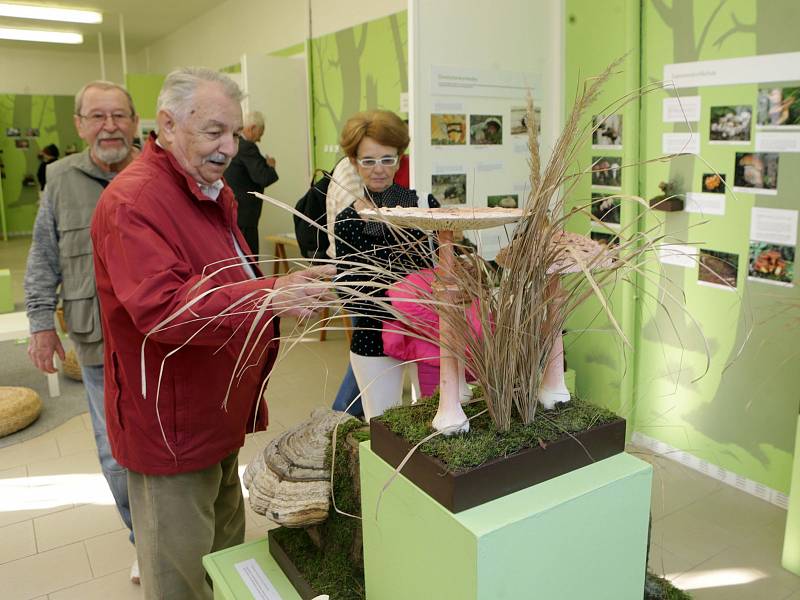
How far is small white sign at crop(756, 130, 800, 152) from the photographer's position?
2768 mm

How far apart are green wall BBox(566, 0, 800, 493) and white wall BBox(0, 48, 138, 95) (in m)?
13.0

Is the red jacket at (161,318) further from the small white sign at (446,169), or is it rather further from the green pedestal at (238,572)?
the small white sign at (446,169)

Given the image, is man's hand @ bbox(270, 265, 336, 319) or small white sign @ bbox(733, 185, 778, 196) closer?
man's hand @ bbox(270, 265, 336, 319)

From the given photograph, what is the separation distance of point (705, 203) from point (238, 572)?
263 cm

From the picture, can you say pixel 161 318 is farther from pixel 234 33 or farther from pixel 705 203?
pixel 234 33

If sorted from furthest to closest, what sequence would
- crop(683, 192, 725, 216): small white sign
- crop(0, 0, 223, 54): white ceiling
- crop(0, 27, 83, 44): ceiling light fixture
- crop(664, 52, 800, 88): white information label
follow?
crop(0, 27, 83, 44): ceiling light fixture
crop(0, 0, 223, 54): white ceiling
crop(683, 192, 725, 216): small white sign
crop(664, 52, 800, 88): white information label

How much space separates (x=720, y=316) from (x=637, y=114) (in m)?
1.06

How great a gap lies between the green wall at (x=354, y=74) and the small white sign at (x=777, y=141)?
9.94 ft

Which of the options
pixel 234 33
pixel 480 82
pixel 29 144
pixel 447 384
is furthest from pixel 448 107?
pixel 29 144

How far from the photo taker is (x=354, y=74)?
6000 millimetres

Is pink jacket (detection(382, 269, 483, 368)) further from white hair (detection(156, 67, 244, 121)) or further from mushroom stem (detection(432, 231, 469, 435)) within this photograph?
white hair (detection(156, 67, 244, 121))

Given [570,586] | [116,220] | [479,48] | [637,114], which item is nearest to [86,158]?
[116,220]

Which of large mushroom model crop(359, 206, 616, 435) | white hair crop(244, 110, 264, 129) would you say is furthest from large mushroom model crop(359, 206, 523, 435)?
white hair crop(244, 110, 264, 129)

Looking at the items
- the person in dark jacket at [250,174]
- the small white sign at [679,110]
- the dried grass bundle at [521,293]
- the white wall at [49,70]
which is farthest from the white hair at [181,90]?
the white wall at [49,70]
